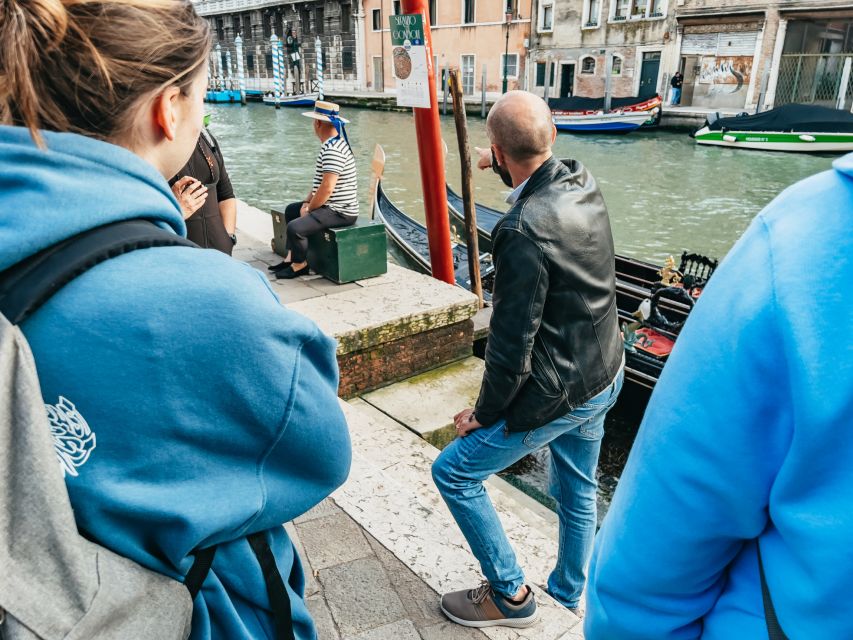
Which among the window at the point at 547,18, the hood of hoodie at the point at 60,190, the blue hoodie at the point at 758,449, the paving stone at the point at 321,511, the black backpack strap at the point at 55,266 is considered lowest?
the paving stone at the point at 321,511

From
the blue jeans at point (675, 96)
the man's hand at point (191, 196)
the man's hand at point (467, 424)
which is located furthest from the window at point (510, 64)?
the man's hand at point (467, 424)

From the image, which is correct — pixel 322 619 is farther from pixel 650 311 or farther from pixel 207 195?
pixel 650 311

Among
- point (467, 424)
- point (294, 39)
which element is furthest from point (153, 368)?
point (294, 39)

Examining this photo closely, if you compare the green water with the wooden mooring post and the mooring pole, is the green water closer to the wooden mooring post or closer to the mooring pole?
the wooden mooring post

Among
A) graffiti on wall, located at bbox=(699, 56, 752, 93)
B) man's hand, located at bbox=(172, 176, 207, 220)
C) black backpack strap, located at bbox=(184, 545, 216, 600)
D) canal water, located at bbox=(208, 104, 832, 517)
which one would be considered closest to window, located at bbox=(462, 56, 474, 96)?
canal water, located at bbox=(208, 104, 832, 517)

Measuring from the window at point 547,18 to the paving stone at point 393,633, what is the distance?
28.6m

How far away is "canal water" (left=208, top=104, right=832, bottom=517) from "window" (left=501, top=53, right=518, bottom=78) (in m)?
6.45

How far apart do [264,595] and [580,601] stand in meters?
1.76

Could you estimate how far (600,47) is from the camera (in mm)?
25688

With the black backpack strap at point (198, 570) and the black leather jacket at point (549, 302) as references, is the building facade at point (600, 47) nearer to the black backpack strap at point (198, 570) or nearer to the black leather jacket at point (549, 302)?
the black leather jacket at point (549, 302)

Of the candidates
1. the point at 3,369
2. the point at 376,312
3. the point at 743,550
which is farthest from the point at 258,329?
the point at 376,312

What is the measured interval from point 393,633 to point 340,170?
3.45 meters

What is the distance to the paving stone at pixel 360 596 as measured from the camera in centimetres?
184

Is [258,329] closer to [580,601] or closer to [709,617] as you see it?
[709,617]
